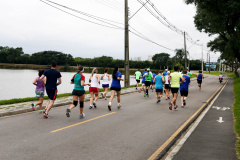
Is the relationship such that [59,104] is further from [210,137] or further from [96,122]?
[210,137]

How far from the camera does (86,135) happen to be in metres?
6.01

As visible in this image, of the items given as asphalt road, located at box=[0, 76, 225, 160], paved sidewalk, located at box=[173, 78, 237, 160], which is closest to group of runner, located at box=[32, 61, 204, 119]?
asphalt road, located at box=[0, 76, 225, 160]

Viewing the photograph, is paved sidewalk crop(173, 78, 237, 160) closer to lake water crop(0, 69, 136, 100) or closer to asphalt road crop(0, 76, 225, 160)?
asphalt road crop(0, 76, 225, 160)

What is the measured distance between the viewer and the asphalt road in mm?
4662

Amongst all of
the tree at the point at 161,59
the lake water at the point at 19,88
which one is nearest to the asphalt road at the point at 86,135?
the lake water at the point at 19,88

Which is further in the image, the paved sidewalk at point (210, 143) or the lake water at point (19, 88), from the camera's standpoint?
the lake water at point (19, 88)

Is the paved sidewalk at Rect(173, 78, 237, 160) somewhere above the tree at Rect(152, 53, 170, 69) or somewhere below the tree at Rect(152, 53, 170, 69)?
below

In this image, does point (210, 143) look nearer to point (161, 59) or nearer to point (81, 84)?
point (81, 84)

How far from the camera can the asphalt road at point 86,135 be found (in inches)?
184

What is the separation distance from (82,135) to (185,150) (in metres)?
2.66

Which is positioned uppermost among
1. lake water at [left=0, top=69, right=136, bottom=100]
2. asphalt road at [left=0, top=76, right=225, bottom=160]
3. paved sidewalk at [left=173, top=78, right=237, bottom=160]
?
asphalt road at [left=0, top=76, right=225, bottom=160]

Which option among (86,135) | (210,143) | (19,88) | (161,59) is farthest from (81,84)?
(161,59)

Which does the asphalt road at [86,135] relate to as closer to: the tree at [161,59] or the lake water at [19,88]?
the lake water at [19,88]

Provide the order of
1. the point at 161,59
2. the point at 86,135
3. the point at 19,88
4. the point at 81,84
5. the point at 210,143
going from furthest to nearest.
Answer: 1. the point at 161,59
2. the point at 19,88
3. the point at 81,84
4. the point at 86,135
5. the point at 210,143
